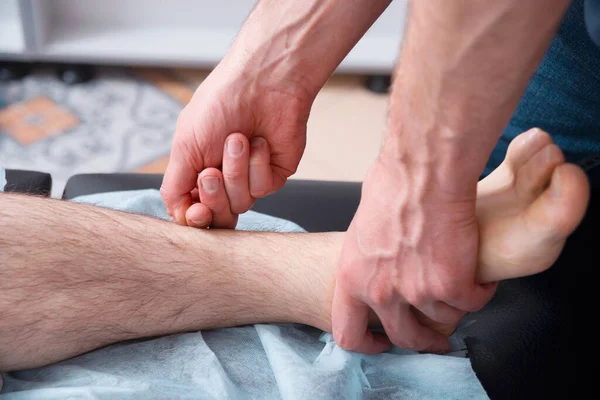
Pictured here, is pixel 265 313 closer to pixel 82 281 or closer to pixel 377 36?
pixel 82 281

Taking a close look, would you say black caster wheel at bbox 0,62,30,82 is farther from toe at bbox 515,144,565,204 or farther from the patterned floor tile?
toe at bbox 515,144,565,204

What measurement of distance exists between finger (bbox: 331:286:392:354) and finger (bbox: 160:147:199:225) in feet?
0.90

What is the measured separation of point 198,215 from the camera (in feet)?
3.20

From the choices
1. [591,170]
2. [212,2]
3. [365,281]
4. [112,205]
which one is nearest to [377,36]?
[212,2]

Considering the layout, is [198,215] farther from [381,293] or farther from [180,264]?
[381,293]

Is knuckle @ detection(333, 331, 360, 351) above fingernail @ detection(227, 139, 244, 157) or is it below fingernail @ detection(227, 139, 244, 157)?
below

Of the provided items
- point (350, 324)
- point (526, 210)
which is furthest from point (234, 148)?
point (526, 210)

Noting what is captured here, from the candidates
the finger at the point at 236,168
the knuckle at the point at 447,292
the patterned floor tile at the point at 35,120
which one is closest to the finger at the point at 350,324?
the knuckle at the point at 447,292

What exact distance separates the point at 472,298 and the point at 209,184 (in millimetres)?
393

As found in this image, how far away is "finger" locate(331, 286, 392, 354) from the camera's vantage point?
872mm

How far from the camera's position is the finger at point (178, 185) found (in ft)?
3.34

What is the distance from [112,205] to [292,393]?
47 cm

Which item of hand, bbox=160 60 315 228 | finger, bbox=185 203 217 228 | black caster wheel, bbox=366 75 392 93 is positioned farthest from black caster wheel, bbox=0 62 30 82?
finger, bbox=185 203 217 228

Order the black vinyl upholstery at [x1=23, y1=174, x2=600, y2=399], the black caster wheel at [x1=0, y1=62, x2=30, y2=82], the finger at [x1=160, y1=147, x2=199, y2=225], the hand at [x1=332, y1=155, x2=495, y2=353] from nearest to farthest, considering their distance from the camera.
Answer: the hand at [x1=332, y1=155, x2=495, y2=353] → the black vinyl upholstery at [x1=23, y1=174, x2=600, y2=399] → the finger at [x1=160, y1=147, x2=199, y2=225] → the black caster wheel at [x1=0, y1=62, x2=30, y2=82]
